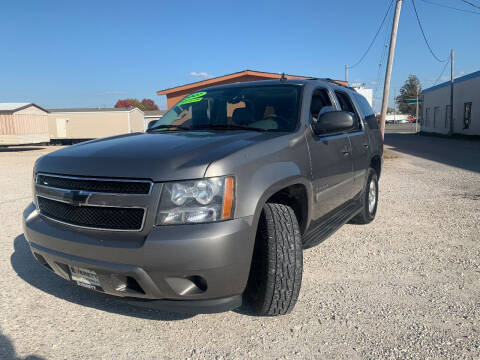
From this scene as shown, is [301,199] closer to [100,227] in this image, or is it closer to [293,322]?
[293,322]

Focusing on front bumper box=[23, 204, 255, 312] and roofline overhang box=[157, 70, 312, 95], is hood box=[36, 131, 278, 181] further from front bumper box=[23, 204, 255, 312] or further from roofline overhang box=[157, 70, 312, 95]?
roofline overhang box=[157, 70, 312, 95]

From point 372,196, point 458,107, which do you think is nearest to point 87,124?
point 458,107

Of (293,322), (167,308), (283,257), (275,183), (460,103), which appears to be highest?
(460,103)

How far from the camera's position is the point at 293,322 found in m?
2.63

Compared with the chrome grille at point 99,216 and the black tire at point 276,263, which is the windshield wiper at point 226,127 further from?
the chrome grille at point 99,216

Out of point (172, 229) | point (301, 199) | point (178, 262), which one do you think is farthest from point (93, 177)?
point (301, 199)

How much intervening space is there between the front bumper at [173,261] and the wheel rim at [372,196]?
10.8 ft

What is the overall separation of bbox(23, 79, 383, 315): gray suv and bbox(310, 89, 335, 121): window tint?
0.39 metres

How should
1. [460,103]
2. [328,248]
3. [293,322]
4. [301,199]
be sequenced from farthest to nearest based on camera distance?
[460,103]
[328,248]
[301,199]
[293,322]

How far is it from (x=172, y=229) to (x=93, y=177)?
622 mm

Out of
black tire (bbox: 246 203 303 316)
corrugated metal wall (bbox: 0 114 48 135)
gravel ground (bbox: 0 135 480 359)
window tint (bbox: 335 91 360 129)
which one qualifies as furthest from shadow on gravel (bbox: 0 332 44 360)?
corrugated metal wall (bbox: 0 114 48 135)

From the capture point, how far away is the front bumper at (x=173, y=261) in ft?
6.79

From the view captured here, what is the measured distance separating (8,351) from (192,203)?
1535mm

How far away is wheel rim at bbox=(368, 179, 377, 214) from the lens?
509 centimetres
